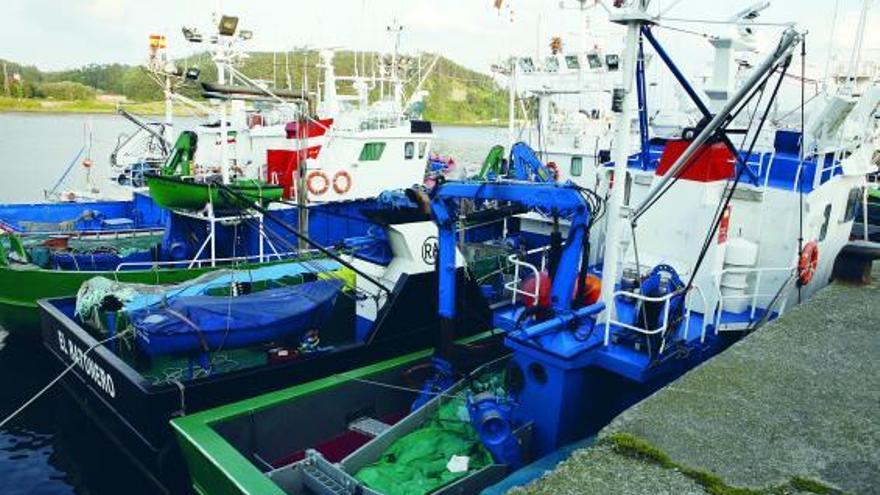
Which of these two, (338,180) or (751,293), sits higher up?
(338,180)

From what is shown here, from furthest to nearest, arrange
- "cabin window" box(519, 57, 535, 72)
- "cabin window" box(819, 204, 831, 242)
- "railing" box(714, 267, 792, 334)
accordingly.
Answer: "cabin window" box(519, 57, 535, 72)
"cabin window" box(819, 204, 831, 242)
"railing" box(714, 267, 792, 334)

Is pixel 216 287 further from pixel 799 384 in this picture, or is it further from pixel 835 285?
pixel 835 285

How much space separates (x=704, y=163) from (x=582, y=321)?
2.48m

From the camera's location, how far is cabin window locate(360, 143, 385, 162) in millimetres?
15961

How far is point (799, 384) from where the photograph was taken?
5.01 m

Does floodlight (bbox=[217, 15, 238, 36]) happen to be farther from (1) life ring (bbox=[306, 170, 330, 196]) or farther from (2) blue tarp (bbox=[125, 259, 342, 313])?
(2) blue tarp (bbox=[125, 259, 342, 313])

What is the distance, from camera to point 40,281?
11.6m

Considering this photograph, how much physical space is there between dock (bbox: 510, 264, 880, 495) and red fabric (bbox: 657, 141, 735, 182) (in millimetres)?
2323

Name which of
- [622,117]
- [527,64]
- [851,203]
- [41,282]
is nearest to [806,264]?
[851,203]

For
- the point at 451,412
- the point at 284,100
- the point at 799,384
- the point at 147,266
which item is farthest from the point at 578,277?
the point at 147,266

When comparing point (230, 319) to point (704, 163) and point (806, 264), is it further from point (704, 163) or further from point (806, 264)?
point (806, 264)

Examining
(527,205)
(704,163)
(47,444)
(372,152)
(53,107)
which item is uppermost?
(53,107)

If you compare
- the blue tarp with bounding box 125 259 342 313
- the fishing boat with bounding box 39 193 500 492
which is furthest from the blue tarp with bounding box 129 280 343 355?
the blue tarp with bounding box 125 259 342 313

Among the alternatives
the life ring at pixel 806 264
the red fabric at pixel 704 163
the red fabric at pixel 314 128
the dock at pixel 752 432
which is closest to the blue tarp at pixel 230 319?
the red fabric at pixel 704 163
